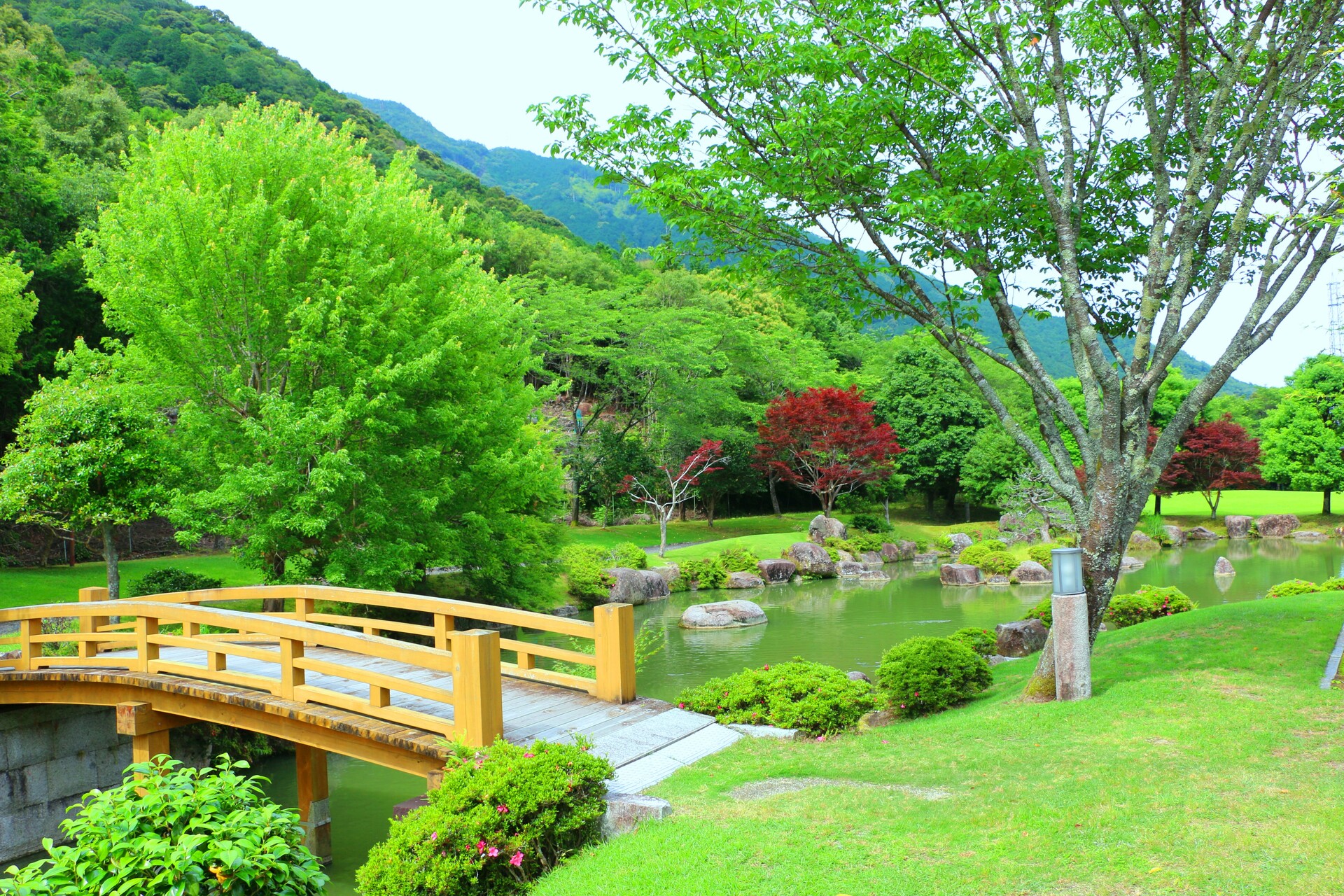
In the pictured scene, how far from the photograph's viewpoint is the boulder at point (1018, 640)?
13.0 metres

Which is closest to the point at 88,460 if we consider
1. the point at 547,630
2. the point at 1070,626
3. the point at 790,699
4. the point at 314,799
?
the point at 314,799

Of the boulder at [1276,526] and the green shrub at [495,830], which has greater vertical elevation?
the green shrub at [495,830]

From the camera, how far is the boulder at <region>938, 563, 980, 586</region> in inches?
952

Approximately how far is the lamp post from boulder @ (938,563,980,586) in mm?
17065

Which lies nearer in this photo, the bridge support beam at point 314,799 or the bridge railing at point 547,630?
the bridge railing at point 547,630

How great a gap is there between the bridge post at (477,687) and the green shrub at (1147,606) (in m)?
11.9

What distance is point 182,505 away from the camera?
1296 centimetres

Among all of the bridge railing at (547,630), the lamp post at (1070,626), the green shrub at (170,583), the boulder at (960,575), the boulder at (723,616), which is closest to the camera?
the bridge railing at (547,630)

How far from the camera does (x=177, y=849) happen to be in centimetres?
375

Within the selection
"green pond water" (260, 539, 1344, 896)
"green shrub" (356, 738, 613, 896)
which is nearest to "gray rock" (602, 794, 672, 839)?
"green shrub" (356, 738, 613, 896)

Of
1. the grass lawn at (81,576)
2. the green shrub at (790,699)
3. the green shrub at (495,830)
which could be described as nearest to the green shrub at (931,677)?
the green shrub at (790,699)

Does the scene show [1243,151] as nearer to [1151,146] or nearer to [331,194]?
[1151,146]

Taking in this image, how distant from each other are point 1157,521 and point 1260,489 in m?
20.0

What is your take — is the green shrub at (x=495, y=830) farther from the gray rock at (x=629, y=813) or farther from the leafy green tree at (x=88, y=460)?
the leafy green tree at (x=88, y=460)
